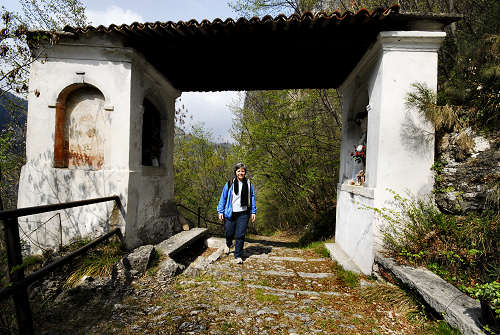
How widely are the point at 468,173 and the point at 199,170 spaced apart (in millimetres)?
11038

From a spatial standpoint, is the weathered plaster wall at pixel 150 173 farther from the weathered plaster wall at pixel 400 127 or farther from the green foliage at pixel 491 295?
the green foliage at pixel 491 295

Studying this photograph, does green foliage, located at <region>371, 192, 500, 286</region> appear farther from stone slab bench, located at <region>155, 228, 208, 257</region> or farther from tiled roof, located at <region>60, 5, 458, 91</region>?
stone slab bench, located at <region>155, 228, 208, 257</region>

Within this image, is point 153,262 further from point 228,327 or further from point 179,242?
point 228,327

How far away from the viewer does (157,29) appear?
3578 millimetres

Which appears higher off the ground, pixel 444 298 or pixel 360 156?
pixel 360 156

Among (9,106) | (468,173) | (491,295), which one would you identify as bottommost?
(491,295)

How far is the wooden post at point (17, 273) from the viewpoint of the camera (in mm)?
1906

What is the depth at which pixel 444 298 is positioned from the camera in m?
2.13

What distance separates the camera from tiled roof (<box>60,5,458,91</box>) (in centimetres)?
331

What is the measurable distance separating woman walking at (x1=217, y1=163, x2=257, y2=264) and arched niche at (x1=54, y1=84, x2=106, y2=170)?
2.38 metres

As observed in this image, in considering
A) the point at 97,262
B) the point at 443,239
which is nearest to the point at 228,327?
the point at 97,262

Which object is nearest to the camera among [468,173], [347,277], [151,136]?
[468,173]

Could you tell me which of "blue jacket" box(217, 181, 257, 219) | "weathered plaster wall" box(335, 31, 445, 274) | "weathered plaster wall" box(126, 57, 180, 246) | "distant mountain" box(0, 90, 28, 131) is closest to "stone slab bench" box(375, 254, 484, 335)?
"weathered plaster wall" box(335, 31, 445, 274)

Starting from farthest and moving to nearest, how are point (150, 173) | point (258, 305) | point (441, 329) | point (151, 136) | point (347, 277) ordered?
point (151, 136) → point (150, 173) → point (347, 277) → point (258, 305) → point (441, 329)
